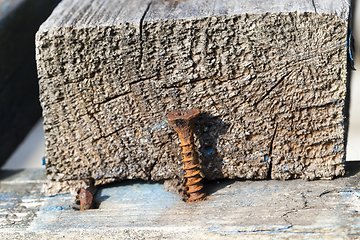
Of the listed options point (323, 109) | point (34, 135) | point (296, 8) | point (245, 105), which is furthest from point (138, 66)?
point (34, 135)

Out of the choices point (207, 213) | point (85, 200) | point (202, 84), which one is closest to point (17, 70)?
point (85, 200)

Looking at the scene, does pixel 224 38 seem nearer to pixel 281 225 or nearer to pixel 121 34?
pixel 121 34

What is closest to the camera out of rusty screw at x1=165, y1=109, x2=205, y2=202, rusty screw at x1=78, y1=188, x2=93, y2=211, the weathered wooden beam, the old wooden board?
the old wooden board

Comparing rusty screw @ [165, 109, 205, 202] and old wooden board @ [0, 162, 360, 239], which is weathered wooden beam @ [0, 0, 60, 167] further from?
rusty screw @ [165, 109, 205, 202]

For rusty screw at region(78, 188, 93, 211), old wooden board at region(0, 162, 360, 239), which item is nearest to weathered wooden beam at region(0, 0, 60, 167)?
old wooden board at region(0, 162, 360, 239)

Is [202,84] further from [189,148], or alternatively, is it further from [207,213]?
[207,213]
